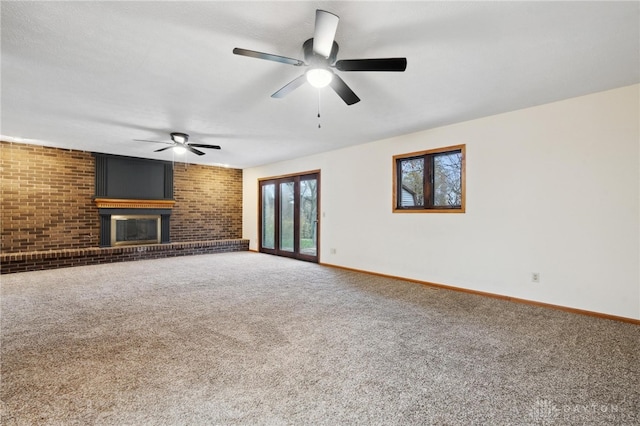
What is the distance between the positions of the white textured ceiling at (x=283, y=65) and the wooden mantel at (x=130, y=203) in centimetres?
234

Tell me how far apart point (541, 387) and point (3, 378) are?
344 centimetres

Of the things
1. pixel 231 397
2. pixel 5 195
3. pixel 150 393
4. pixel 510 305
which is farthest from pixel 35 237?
pixel 510 305

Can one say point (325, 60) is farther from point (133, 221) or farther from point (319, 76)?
point (133, 221)

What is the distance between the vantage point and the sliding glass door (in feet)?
22.1

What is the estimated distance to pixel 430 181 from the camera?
4672 millimetres

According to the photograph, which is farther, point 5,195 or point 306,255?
point 306,255

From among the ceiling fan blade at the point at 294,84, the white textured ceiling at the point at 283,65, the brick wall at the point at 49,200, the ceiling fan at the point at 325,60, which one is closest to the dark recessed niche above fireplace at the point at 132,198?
the brick wall at the point at 49,200

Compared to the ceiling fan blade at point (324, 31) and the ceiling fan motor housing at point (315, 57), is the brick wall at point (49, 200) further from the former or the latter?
the ceiling fan blade at point (324, 31)

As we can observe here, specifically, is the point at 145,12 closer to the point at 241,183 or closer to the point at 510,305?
the point at 510,305

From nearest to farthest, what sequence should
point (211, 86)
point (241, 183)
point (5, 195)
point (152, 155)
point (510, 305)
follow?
point (211, 86) < point (510, 305) < point (5, 195) < point (152, 155) < point (241, 183)

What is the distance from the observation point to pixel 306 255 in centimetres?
683

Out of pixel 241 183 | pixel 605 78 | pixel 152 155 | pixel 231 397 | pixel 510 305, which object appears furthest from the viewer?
pixel 241 183

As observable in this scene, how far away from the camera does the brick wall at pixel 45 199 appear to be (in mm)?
5531

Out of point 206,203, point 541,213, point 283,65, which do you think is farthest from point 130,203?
point 541,213
